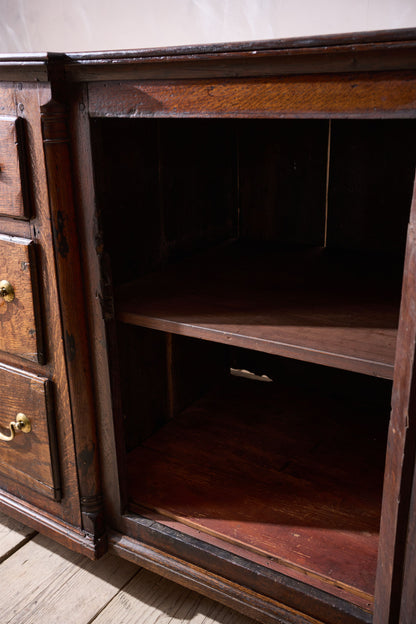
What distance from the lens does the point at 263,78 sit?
2.38 ft

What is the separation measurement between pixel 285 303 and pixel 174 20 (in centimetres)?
89

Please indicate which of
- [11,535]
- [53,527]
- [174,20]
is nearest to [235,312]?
[53,527]

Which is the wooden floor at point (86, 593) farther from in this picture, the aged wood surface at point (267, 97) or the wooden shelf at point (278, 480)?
the aged wood surface at point (267, 97)

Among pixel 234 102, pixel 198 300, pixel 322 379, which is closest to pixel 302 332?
pixel 198 300

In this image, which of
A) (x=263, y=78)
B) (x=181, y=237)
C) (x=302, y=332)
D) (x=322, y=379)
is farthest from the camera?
(x=322, y=379)

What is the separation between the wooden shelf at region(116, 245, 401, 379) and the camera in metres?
0.85

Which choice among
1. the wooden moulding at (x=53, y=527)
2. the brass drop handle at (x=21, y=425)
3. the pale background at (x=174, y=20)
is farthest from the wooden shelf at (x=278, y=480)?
the pale background at (x=174, y=20)

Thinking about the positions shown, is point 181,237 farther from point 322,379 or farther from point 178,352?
point 322,379

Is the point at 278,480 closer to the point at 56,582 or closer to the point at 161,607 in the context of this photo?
the point at 161,607

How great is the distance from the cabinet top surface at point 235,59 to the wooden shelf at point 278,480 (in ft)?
A: 2.53

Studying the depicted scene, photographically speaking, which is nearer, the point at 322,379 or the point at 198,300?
the point at 198,300

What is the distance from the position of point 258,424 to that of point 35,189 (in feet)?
2.55

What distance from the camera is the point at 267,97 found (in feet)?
2.40

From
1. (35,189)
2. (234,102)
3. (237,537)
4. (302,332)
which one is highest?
(234,102)
